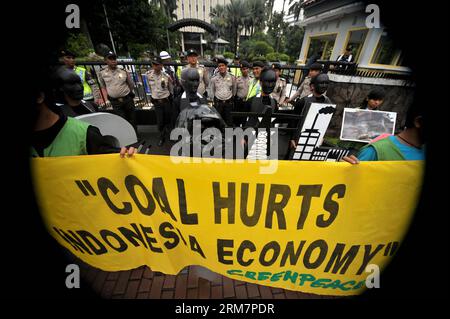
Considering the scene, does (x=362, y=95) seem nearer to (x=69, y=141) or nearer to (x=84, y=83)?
(x=69, y=141)

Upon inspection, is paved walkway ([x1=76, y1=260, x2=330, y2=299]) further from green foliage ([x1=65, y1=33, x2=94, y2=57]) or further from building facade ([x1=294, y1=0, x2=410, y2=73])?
green foliage ([x1=65, y1=33, x2=94, y2=57])

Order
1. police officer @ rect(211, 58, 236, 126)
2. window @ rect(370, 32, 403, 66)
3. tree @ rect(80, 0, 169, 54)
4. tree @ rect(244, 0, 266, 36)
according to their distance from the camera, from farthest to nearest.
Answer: tree @ rect(244, 0, 266, 36), tree @ rect(80, 0, 169, 54), window @ rect(370, 32, 403, 66), police officer @ rect(211, 58, 236, 126)

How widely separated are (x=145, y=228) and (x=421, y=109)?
236cm

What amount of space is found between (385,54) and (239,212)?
10767 mm

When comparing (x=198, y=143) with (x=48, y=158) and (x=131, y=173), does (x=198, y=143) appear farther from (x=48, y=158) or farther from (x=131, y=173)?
(x=48, y=158)

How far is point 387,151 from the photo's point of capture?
156 cm

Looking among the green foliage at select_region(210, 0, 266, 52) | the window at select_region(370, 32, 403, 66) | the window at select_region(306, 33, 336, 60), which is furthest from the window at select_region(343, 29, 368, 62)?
the green foliage at select_region(210, 0, 266, 52)

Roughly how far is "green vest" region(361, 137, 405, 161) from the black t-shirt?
227 cm

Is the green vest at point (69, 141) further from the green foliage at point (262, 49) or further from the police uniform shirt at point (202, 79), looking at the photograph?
the green foliage at point (262, 49)

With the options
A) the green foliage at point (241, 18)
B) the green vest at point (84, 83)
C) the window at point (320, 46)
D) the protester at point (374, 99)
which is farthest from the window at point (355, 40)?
the green foliage at point (241, 18)

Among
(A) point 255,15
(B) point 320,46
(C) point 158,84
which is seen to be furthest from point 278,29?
(C) point 158,84

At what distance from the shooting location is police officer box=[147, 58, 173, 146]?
16.2 ft

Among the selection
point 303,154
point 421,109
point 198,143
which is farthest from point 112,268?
point 421,109
